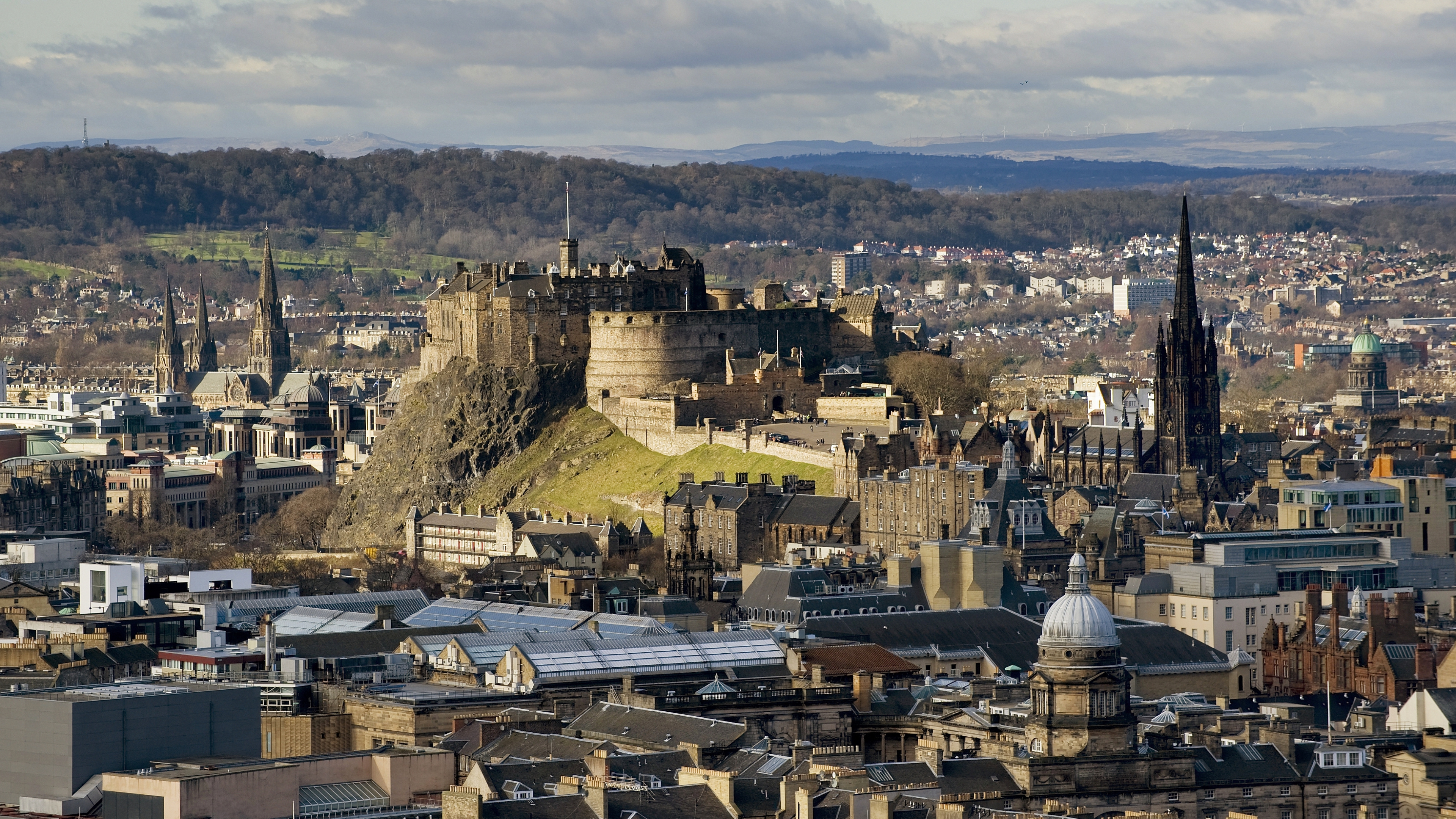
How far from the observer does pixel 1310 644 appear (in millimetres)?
117312

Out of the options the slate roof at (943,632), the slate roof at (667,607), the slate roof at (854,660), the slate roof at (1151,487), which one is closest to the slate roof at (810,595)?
the slate roof at (667,607)

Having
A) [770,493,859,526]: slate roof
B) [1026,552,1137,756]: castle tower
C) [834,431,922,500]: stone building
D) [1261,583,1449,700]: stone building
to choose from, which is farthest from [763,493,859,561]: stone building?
[1026,552,1137,756]: castle tower

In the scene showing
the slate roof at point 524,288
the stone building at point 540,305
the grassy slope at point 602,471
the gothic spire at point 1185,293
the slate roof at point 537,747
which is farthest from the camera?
the stone building at point 540,305

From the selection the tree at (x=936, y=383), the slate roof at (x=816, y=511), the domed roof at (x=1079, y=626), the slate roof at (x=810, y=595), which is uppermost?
the domed roof at (x=1079, y=626)

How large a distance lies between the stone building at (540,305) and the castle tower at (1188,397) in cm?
2877

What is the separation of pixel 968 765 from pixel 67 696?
2178 centimetres

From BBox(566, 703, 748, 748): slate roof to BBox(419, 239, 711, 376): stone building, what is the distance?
313ft

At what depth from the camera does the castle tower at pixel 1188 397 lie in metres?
166

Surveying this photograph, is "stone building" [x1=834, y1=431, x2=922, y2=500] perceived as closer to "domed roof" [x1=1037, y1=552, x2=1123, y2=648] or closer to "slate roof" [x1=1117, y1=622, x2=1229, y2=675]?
"slate roof" [x1=1117, y1=622, x2=1229, y2=675]

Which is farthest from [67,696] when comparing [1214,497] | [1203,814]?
[1214,497]

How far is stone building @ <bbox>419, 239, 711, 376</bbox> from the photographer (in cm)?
18625

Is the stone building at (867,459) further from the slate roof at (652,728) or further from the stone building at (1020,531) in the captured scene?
the slate roof at (652,728)

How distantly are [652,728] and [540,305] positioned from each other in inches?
3939

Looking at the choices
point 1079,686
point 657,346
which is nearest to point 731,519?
point 657,346
